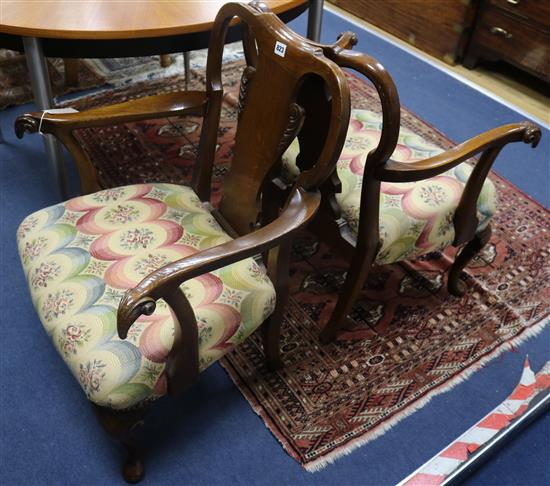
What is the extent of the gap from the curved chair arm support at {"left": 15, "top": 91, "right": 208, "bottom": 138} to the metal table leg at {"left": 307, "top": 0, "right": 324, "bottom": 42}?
666 millimetres

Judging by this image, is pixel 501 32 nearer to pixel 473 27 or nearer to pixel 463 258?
pixel 473 27

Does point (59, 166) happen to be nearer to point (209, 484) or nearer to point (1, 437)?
point (1, 437)

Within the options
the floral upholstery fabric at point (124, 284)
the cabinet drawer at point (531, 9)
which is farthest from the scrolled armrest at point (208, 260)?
the cabinet drawer at point (531, 9)

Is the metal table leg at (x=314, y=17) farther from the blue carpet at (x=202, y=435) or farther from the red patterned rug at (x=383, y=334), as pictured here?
the blue carpet at (x=202, y=435)

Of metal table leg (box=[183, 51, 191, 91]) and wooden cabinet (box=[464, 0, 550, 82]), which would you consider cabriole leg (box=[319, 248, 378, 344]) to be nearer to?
metal table leg (box=[183, 51, 191, 91])

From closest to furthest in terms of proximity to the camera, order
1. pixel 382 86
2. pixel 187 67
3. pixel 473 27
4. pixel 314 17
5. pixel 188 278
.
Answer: pixel 188 278
pixel 382 86
pixel 314 17
pixel 187 67
pixel 473 27

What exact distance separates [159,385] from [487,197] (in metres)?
0.93

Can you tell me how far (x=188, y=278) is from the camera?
93 cm

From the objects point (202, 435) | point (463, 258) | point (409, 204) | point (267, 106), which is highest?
point (267, 106)

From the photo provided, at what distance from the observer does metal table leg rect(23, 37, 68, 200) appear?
4.66ft

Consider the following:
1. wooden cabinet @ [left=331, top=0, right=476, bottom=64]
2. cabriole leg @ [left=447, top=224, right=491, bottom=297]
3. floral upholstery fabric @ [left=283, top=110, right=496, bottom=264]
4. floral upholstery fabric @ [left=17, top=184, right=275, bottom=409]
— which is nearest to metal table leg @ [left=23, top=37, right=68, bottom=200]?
Answer: floral upholstery fabric @ [left=17, top=184, right=275, bottom=409]

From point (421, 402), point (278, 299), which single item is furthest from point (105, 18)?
point (421, 402)

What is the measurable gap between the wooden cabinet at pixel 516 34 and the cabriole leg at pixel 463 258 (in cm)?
142

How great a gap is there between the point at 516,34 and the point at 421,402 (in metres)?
1.95
